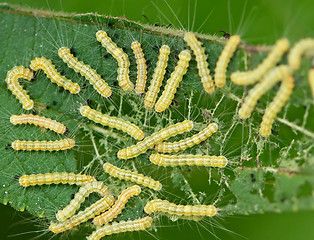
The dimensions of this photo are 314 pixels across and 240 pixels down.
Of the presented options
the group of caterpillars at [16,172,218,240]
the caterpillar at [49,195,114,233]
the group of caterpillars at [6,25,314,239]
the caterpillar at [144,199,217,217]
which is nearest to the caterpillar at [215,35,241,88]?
the group of caterpillars at [6,25,314,239]

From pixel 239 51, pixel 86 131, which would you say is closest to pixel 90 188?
pixel 86 131

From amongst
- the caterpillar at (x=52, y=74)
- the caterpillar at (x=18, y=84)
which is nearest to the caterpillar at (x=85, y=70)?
the caterpillar at (x=52, y=74)

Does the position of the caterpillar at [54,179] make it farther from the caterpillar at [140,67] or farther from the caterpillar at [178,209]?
the caterpillar at [140,67]

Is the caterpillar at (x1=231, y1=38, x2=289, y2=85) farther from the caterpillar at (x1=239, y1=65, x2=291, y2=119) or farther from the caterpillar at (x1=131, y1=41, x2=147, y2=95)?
the caterpillar at (x1=131, y1=41, x2=147, y2=95)

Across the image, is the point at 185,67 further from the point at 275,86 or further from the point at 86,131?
the point at 86,131

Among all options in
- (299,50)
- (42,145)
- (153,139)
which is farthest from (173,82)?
(42,145)

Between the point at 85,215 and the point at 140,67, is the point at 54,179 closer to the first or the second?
the point at 85,215
